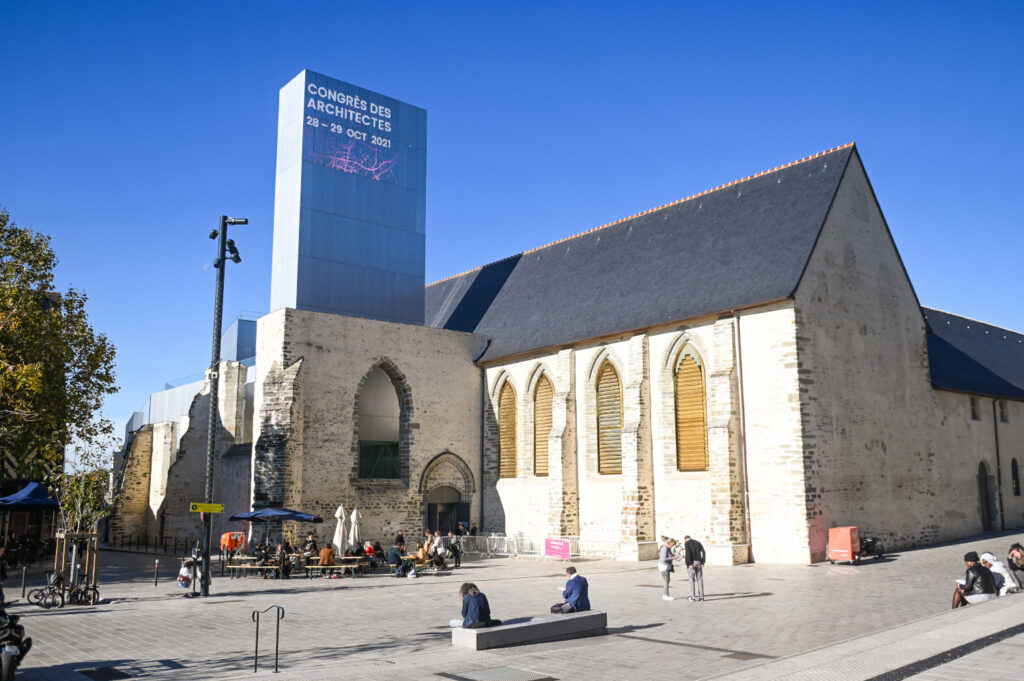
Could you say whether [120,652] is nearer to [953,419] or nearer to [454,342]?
[454,342]

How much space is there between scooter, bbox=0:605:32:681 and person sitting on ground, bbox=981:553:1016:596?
47.7 feet

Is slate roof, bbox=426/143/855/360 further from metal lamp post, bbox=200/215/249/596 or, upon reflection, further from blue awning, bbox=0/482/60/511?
blue awning, bbox=0/482/60/511

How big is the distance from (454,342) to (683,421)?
10.7 m

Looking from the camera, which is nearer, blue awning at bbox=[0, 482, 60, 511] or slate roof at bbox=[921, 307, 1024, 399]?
blue awning at bbox=[0, 482, 60, 511]

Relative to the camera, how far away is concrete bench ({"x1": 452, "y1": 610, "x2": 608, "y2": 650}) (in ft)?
36.0

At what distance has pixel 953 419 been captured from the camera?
2925 cm

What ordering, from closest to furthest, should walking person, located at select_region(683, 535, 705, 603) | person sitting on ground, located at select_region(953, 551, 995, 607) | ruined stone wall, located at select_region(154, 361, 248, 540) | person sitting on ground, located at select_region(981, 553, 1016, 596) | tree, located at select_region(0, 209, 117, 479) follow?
1. person sitting on ground, located at select_region(953, 551, 995, 607)
2. person sitting on ground, located at select_region(981, 553, 1016, 596)
3. walking person, located at select_region(683, 535, 705, 603)
4. tree, located at select_region(0, 209, 117, 479)
5. ruined stone wall, located at select_region(154, 361, 248, 540)

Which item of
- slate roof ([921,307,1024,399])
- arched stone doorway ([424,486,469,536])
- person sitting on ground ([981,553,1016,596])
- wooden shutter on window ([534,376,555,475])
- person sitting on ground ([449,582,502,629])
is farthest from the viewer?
arched stone doorway ([424,486,469,536])

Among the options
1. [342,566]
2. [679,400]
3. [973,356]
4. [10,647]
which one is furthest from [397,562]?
[973,356]

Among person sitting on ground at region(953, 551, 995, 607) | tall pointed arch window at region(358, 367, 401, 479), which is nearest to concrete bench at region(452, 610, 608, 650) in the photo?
person sitting on ground at region(953, 551, 995, 607)

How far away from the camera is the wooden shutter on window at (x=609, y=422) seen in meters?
27.5

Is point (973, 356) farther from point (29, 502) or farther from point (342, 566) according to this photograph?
point (29, 502)

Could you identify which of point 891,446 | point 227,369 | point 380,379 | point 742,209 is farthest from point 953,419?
point 227,369

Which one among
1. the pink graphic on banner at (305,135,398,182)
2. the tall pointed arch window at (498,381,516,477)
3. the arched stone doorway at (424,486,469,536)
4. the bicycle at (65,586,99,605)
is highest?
the pink graphic on banner at (305,135,398,182)
